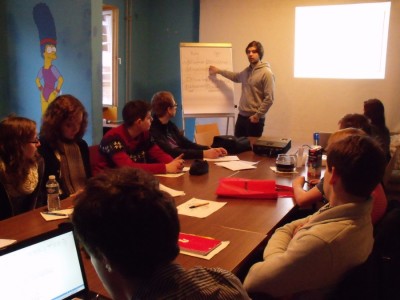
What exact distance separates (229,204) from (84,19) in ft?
9.51

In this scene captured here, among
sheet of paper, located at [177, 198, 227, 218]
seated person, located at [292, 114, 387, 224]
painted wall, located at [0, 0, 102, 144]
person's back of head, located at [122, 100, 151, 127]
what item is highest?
painted wall, located at [0, 0, 102, 144]

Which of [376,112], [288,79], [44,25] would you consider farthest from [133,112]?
[288,79]

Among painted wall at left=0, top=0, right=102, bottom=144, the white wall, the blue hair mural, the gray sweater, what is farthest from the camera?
the white wall

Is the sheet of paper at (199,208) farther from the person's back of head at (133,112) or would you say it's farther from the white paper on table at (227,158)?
the white paper on table at (227,158)

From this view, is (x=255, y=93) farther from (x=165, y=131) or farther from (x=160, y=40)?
(x=160, y=40)

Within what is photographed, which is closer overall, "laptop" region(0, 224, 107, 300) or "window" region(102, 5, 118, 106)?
"laptop" region(0, 224, 107, 300)

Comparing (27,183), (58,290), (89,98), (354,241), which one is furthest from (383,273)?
(89,98)

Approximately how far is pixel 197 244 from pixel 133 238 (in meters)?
0.88

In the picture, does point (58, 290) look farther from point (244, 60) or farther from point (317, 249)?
point (244, 60)

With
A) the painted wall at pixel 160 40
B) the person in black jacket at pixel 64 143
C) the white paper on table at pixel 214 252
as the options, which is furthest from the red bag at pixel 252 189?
the painted wall at pixel 160 40

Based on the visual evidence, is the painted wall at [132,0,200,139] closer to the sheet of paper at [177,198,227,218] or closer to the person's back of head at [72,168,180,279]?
the sheet of paper at [177,198,227,218]

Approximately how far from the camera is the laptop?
106 centimetres

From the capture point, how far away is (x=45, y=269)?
1.13 m

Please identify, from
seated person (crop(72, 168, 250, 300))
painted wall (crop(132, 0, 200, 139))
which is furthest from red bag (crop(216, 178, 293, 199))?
painted wall (crop(132, 0, 200, 139))
